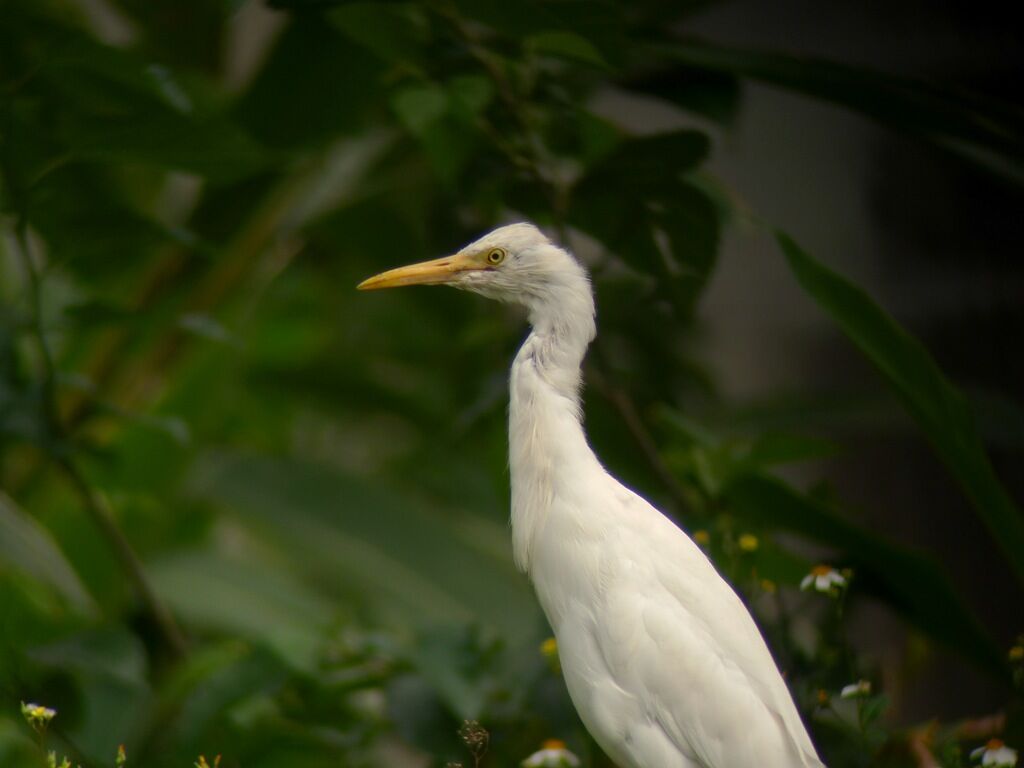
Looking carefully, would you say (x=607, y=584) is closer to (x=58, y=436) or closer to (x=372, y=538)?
(x=58, y=436)

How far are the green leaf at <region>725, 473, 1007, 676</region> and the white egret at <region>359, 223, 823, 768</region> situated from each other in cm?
18

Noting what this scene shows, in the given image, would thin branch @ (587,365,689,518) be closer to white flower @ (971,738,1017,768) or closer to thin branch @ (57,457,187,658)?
white flower @ (971,738,1017,768)

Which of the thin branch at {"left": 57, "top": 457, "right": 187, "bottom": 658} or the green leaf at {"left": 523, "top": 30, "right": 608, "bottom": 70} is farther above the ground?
the green leaf at {"left": 523, "top": 30, "right": 608, "bottom": 70}

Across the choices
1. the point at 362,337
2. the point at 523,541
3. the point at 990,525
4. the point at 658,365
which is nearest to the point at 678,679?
the point at 523,541

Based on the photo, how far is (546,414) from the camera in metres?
0.93

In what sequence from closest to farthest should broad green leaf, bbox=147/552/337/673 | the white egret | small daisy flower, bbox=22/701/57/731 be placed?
1. small daisy flower, bbox=22/701/57/731
2. the white egret
3. broad green leaf, bbox=147/552/337/673

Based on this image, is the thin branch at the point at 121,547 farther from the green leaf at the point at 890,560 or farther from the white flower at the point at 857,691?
the white flower at the point at 857,691

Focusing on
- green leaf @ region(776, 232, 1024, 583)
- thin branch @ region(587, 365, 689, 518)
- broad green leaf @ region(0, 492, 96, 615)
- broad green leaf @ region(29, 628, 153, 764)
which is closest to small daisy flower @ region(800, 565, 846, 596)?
green leaf @ region(776, 232, 1024, 583)

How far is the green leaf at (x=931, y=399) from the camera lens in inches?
39.5

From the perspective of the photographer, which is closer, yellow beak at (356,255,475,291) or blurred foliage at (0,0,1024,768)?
yellow beak at (356,255,475,291)

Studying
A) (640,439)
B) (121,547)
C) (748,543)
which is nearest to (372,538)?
(121,547)

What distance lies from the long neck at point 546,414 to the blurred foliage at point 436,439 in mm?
191

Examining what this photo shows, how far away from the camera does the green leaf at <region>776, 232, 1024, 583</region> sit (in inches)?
39.5

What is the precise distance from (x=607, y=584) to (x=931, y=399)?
1.18 ft
